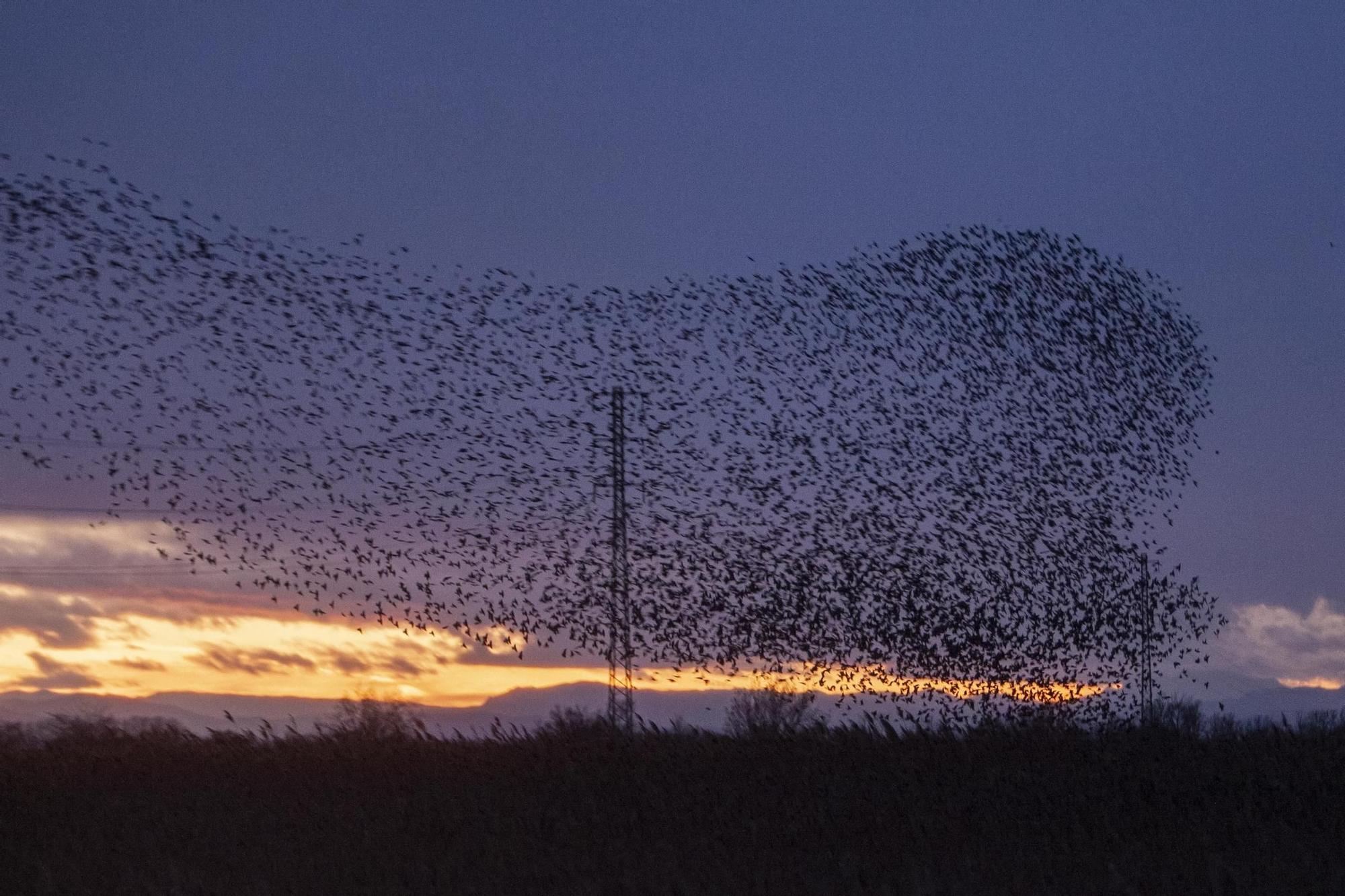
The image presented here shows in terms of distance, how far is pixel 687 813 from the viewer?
12102 millimetres

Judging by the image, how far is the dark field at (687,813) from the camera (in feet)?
31.1

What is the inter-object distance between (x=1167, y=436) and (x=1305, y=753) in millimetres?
6616

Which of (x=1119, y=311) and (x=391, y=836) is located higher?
(x=1119, y=311)

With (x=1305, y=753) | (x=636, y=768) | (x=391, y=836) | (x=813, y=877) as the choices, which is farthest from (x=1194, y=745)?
(x=391, y=836)

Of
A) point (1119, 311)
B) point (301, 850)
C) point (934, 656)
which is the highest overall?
point (1119, 311)

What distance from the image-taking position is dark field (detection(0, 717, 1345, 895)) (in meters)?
9.47

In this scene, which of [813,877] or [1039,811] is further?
[1039,811]

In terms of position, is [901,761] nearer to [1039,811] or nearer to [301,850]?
[1039,811]

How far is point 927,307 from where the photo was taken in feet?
65.4

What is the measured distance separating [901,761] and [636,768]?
2.88m

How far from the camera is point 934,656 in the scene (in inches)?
699

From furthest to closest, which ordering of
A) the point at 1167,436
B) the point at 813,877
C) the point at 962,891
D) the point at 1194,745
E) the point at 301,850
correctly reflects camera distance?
the point at 1167,436 → the point at 1194,745 → the point at 301,850 → the point at 813,877 → the point at 962,891

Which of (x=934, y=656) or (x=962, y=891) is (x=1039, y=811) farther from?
(x=934, y=656)

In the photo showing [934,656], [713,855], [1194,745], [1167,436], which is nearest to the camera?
[713,855]
